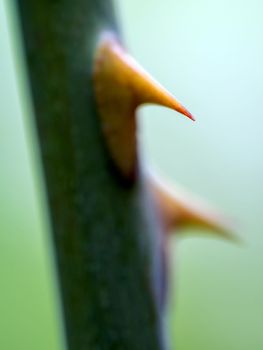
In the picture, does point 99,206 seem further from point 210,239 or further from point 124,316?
point 210,239

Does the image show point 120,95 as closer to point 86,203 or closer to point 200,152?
point 86,203

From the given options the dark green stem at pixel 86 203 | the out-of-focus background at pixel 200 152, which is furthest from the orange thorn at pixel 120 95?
the out-of-focus background at pixel 200 152

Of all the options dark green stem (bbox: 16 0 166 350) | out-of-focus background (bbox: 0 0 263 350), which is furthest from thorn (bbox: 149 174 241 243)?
out-of-focus background (bbox: 0 0 263 350)

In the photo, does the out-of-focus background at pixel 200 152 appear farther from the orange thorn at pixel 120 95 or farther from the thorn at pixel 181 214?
the orange thorn at pixel 120 95

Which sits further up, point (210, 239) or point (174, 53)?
point (174, 53)

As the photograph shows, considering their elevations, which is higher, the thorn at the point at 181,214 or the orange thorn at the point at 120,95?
the orange thorn at the point at 120,95

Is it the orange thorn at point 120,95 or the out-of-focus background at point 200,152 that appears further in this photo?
the out-of-focus background at point 200,152

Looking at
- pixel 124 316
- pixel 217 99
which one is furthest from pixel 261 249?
pixel 124 316
